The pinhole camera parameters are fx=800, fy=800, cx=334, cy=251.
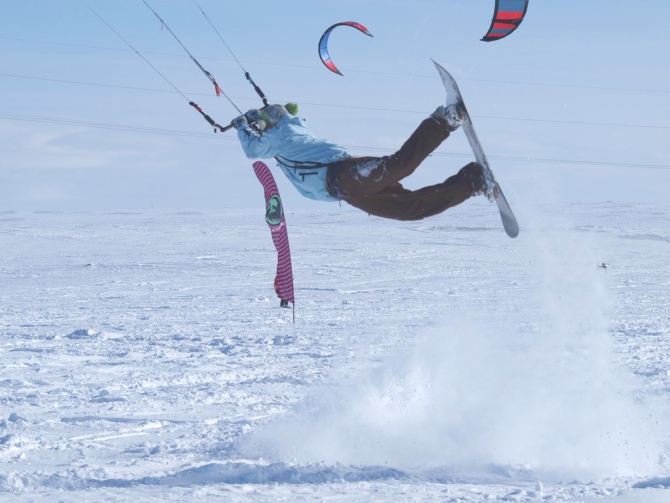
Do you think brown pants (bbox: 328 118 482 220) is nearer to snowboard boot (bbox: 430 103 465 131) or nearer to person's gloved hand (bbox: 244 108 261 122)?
snowboard boot (bbox: 430 103 465 131)

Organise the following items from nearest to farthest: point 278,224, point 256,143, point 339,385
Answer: point 256,143 < point 278,224 < point 339,385

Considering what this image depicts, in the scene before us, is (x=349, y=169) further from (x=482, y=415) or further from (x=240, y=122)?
(x=482, y=415)

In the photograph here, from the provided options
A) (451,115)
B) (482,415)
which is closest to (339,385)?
(482,415)

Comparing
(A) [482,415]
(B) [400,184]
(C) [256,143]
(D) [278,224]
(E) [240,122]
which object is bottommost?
(A) [482,415]

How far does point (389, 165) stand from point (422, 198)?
0.45m

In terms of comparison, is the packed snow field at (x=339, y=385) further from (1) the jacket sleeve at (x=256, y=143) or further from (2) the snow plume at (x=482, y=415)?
(1) the jacket sleeve at (x=256, y=143)

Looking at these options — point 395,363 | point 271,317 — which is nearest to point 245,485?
point 395,363

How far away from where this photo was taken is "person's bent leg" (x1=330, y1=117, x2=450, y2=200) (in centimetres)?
617

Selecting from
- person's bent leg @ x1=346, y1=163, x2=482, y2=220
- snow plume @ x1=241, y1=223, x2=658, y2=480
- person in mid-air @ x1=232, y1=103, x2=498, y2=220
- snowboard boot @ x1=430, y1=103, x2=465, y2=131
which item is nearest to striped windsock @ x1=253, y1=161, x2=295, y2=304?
snow plume @ x1=241, y1=223, x2=658, y2=480

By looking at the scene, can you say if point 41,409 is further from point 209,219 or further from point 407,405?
point 209,219

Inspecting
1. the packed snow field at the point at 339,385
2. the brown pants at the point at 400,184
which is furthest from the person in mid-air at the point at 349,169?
the packed snow field at the point at 339,385

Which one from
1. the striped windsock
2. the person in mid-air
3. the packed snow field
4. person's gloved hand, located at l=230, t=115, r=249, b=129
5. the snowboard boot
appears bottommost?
the packed snow field

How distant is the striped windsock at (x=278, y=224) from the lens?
9000 millimetres

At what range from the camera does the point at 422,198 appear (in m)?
6.45
